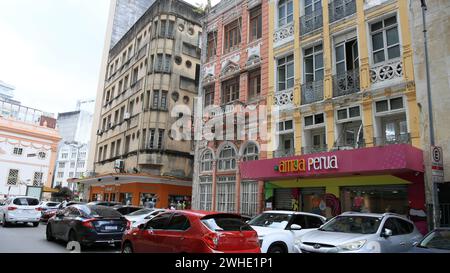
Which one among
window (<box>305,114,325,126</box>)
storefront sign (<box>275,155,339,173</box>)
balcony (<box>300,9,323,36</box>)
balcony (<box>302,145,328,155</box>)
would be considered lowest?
storefront sign (<box>275,155,339,173</box>)

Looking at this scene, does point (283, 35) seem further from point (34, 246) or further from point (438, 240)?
point (34, 246)

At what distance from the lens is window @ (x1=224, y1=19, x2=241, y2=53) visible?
22.0 metres

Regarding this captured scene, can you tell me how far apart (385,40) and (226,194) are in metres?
11.3

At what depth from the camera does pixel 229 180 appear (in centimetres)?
2023

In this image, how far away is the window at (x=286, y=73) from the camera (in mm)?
18203

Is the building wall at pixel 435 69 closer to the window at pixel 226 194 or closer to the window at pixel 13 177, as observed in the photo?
the window at pixel 226 194

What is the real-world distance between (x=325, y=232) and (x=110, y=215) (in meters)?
7.37

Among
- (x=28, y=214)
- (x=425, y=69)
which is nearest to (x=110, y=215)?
(x=28, y=214)

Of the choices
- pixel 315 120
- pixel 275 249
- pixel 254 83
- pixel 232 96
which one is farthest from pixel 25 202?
pixel 315 120

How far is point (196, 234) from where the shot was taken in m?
7.82

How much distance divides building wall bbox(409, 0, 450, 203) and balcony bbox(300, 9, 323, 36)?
169 inches

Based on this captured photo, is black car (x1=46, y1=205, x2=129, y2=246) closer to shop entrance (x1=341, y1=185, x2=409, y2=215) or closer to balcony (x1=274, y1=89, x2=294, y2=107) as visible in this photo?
shop entrance (x1=341, y1=185, x2=409, y2=215)

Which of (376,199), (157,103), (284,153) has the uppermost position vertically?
(157,103)

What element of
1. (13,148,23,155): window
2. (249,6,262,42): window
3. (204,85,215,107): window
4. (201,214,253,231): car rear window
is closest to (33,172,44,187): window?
(13,148,23,155): window
